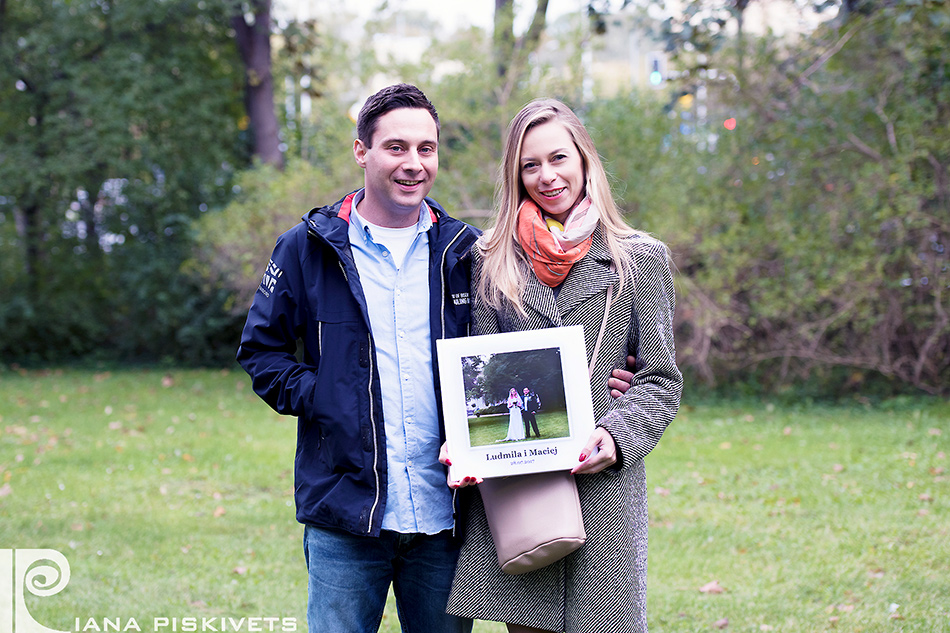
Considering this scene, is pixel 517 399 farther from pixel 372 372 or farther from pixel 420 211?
pixel 420 211

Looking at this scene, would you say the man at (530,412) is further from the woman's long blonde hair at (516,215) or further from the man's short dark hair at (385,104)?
the man's short dark hair at (385,104)

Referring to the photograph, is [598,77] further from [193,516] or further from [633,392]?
[633,392]

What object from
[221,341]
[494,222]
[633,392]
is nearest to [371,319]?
[494,222]

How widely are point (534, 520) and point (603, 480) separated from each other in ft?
0.90

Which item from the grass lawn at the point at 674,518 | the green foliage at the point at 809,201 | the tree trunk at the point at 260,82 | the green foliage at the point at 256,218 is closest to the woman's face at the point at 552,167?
the grass lawn at the point at 674,518

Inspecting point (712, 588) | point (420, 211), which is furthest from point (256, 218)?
point (420, 211)

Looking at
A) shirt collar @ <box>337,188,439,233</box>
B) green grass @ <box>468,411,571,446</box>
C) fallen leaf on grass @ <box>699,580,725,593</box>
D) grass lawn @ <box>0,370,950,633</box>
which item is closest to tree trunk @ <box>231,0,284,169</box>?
grass lawn @ <box>0,370,950,633</box>

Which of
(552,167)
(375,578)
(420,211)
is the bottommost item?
(375,578)

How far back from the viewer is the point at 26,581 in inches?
227

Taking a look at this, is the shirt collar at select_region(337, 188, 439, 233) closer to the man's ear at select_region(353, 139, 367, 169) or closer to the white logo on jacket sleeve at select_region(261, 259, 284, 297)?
the man's ear at select_region(353, 139, 367, 169)

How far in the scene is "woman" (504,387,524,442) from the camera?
2.55m

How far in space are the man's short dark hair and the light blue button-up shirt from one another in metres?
0.35

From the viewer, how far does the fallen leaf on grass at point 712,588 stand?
5.36m

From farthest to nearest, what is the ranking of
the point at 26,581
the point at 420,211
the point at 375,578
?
1. the point at 26,581
2. the point at 420,211
3. the point at 375,578
